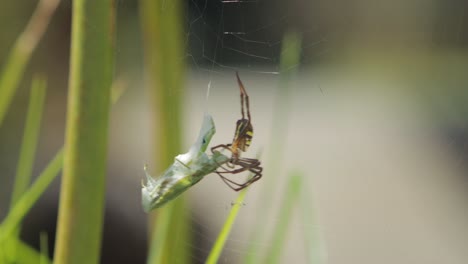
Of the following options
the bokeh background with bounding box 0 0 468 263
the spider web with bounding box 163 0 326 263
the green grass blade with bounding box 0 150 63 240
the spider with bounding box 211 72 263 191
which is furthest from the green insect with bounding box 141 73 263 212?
the bokeh background with bounding box 0 0 468 263

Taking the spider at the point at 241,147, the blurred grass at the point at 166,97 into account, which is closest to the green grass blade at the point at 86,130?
the blurred grass at the point at 166,97

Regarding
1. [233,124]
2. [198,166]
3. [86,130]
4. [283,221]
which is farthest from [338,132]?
[86,130]

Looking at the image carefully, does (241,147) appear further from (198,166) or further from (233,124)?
(233,124)

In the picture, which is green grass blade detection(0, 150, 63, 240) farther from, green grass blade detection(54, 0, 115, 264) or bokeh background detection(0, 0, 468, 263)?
Result: bokeh background detection(0, 0, 468, 263)

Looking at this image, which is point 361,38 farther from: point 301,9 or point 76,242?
point 76,242

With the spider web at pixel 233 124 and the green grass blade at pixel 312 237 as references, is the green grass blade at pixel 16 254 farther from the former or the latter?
the spider web at pixel 233 124
